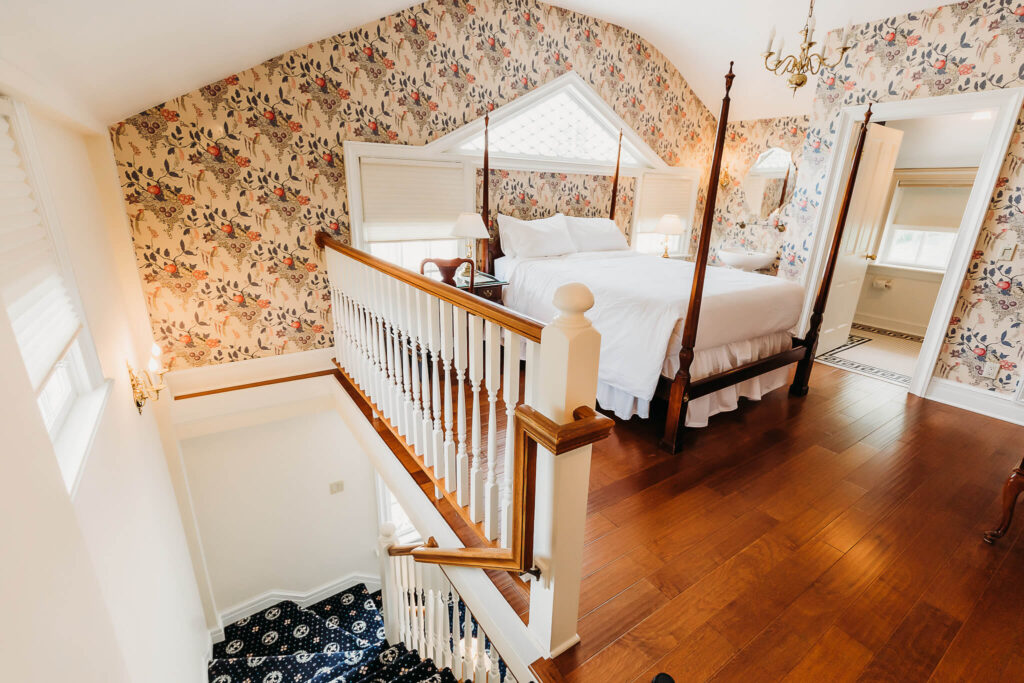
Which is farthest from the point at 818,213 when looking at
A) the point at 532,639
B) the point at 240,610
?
the point at 240,610

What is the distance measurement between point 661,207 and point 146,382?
4965 mm

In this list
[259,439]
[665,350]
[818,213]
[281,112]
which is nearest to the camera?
[665,350]

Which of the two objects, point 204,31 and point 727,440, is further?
point 727,440

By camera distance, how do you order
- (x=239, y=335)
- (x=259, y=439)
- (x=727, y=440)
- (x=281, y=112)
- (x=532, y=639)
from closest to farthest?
(x=532, y=639), (x=727, y=440), (x=281, y=112), (x=239, y=335), (x=259, y=439)

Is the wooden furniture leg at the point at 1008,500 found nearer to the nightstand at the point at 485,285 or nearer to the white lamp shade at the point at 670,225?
the nightstand at the point at 485,285

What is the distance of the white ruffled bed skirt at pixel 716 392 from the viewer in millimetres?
2592

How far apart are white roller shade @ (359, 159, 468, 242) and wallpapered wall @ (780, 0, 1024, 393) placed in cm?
329

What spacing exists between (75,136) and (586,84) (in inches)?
150

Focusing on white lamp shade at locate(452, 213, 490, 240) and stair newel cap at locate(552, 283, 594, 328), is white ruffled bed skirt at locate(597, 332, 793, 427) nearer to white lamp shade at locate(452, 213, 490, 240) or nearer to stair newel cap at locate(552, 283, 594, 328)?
white lamp shade at locate(452, 213, 490, 240)

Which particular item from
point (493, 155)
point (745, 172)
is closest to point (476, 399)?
point (493, 155)

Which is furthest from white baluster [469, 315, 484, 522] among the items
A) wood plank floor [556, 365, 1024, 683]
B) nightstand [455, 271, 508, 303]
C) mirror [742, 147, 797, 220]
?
mirror [742, 147, 797, 220]

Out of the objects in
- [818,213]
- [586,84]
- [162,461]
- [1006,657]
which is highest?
[586,84]

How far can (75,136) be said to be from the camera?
2.20 m

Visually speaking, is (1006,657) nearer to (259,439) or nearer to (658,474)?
(658,474)
